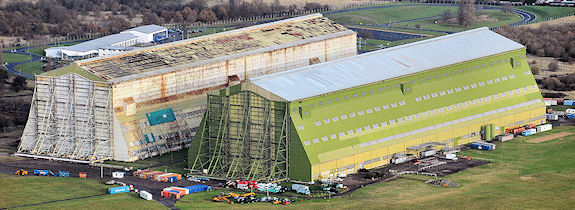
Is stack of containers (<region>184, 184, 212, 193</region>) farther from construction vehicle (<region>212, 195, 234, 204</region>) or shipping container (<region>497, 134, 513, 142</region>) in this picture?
shipping container (<region>497, 134, 513, 142</region>)

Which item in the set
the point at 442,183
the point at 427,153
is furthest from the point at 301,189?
the point at 427,153

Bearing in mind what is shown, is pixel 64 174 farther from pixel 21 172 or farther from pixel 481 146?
pixel 481 146

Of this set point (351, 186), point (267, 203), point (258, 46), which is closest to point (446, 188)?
point (351, 186)

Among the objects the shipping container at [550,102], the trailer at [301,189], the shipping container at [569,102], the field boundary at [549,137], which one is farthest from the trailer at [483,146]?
the shipping container at [569,102]

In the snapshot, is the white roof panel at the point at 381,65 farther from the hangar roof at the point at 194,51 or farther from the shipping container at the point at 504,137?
the hangar roof at the point at 194,51

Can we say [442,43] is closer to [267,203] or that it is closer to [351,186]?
[351,186]

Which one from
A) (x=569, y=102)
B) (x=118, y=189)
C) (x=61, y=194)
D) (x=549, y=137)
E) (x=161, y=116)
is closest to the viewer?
(x=61, y=194)
